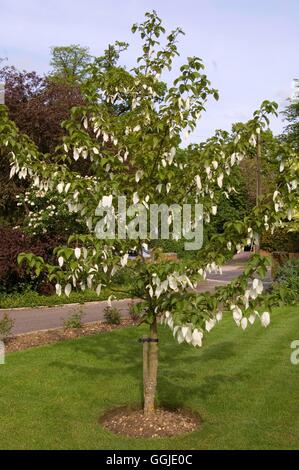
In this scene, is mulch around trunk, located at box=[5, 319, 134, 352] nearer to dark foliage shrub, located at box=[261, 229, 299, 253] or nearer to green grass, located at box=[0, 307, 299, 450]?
green grass, located at box=[0, 307, 299, 450]

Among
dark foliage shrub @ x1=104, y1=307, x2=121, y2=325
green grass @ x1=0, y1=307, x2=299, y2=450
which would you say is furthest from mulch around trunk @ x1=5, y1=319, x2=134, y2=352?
green grass @ x1=0, y1=307, x2=299, y2=450

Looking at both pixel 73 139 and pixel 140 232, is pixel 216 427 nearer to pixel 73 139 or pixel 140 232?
pixel 140 232

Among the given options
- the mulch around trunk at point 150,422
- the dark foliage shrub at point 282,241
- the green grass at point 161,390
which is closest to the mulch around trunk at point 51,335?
the green grass at point 161,390

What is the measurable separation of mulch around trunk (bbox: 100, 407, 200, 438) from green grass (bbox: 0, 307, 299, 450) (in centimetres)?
16

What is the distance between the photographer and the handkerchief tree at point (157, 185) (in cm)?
564

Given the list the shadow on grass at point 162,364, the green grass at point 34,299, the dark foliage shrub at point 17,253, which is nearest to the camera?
the shadow on grass at point 162,364

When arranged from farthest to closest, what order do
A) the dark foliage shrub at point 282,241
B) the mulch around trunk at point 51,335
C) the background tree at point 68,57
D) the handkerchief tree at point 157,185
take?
the background tree at point 68,57 → the dark foliage shrub at point 282,241 → the mulch around trunk at point 51,335 → the handkerchief tree at point 157,185

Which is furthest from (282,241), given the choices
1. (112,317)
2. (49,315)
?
(112,317)

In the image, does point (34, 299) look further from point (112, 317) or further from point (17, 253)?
point (112, 317)

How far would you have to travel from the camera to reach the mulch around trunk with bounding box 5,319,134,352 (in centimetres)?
1109

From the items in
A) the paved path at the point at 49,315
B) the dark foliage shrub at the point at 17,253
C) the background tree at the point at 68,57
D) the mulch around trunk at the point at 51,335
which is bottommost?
the paved path at the point at 49,315

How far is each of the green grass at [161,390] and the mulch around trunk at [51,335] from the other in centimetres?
57

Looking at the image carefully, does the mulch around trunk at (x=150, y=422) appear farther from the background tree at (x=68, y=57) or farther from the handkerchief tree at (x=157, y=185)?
the background tree at (x=68, y=57)
